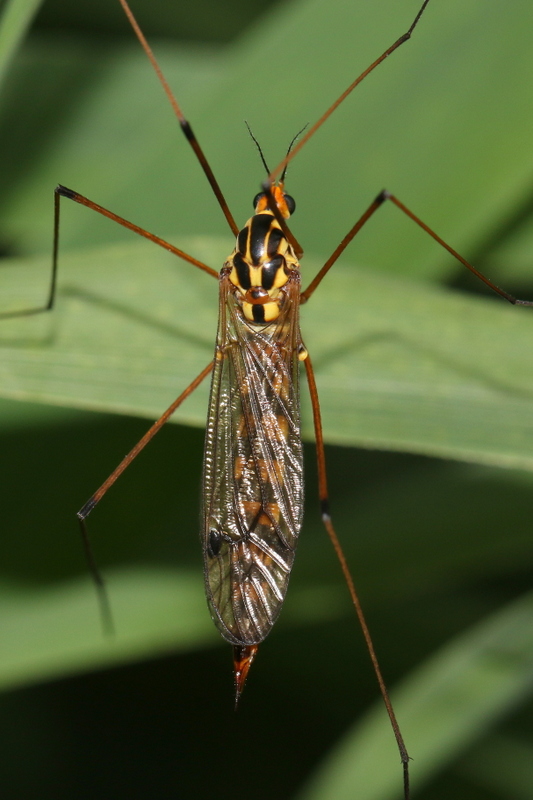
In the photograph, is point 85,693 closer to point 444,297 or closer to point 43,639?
point 43,639

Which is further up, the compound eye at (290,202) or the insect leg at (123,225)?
the compound eye at (290,202)

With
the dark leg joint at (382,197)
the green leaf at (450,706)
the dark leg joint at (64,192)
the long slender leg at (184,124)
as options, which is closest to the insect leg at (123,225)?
the dark leg joint at (64,192)

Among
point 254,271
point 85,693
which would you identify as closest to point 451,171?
point 254,271

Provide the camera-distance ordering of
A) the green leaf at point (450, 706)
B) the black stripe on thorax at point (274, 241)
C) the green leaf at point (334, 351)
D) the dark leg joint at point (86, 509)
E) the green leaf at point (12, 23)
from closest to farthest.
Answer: the green leaf at point (12, 23) → the green leaf at point (334, 351) → the green leaf at point (450, 706) → the dark leg joint at point (86, 509) → the black stripe on thorax at point (274, 241)

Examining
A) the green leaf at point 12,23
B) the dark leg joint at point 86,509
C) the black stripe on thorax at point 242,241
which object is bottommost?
the dark leg joint at point 86,509

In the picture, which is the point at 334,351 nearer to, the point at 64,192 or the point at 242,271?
the point at 242,271

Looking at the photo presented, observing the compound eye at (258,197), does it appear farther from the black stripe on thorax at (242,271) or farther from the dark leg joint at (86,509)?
the dark leg joint at (86,509)

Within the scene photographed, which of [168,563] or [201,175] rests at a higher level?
[201,175]
